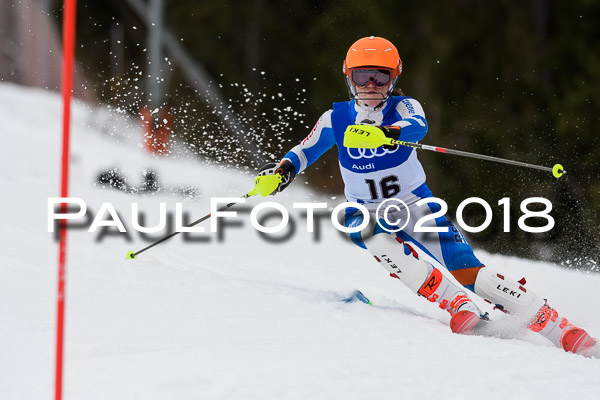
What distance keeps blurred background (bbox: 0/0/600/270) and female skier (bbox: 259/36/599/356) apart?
435 cm

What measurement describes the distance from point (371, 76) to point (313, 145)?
22.2 inches

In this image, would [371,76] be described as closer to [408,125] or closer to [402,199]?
[408,125]

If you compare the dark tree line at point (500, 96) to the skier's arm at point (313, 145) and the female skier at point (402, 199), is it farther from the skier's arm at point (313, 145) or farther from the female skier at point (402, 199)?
the skier's arm at point (313, 145)

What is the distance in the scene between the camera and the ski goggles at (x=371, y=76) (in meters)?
3.80

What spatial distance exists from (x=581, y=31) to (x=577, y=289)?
7080 mm

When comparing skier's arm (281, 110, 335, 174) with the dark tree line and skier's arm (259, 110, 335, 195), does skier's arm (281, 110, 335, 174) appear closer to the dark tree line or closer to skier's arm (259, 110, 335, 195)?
skier's arm (259, 110, 335, 195)

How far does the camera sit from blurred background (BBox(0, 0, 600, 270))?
10.7m

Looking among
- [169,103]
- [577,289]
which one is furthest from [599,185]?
[169,103]

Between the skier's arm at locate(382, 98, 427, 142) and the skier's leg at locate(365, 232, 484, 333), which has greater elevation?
the skier's arm at locate(382, 98, 427, 142)

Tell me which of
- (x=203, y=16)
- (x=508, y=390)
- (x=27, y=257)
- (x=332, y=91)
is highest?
(x=203, y=16)

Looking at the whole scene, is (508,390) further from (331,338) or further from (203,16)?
(203,16)

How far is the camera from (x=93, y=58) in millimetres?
24219

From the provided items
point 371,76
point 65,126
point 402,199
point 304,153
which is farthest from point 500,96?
point 65,126

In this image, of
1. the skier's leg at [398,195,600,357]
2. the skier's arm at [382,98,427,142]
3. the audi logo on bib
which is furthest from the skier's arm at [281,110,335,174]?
the skier's leg at [398,195,600,357]
